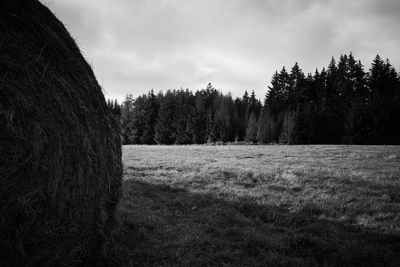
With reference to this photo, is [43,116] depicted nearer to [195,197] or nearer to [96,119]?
[96,119]

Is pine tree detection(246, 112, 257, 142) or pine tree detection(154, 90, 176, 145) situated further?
pine tree detection(154, 90, 176, 145)

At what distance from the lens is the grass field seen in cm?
451

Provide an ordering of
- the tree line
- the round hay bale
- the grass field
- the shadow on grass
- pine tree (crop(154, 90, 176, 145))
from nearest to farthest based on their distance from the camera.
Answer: the round hay bale → the shadow on grass → the grass field → the tree line → pine tree (crop(154, 90, 176, 145))

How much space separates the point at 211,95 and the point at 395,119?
53.1 m

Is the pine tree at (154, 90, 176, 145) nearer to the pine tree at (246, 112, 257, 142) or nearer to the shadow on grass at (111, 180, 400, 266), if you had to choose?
the pine tree at (246, 112, 257, 142)

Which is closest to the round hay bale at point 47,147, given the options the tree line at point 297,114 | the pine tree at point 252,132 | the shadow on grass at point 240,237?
the shadow on grass at point 240,237

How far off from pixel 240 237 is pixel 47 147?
3573mm

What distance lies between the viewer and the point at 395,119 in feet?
163

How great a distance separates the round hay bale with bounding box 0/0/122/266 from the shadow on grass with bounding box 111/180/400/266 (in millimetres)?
994

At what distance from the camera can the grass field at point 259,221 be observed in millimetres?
4512

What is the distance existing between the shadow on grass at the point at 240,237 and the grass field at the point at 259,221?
0.6 inches

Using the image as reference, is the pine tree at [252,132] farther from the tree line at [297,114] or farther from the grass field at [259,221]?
the grass field at [259,221]

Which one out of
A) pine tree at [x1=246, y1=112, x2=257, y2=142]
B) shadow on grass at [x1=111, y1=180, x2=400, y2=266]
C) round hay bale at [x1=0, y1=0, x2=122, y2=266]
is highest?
pine tree at [x1=246, y1=112, x2=257, y2=142]

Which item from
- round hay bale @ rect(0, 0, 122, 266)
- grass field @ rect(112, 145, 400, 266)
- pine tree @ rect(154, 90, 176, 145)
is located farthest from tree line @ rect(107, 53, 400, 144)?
round hay bale @ rect(0, 0, 122, 266)
